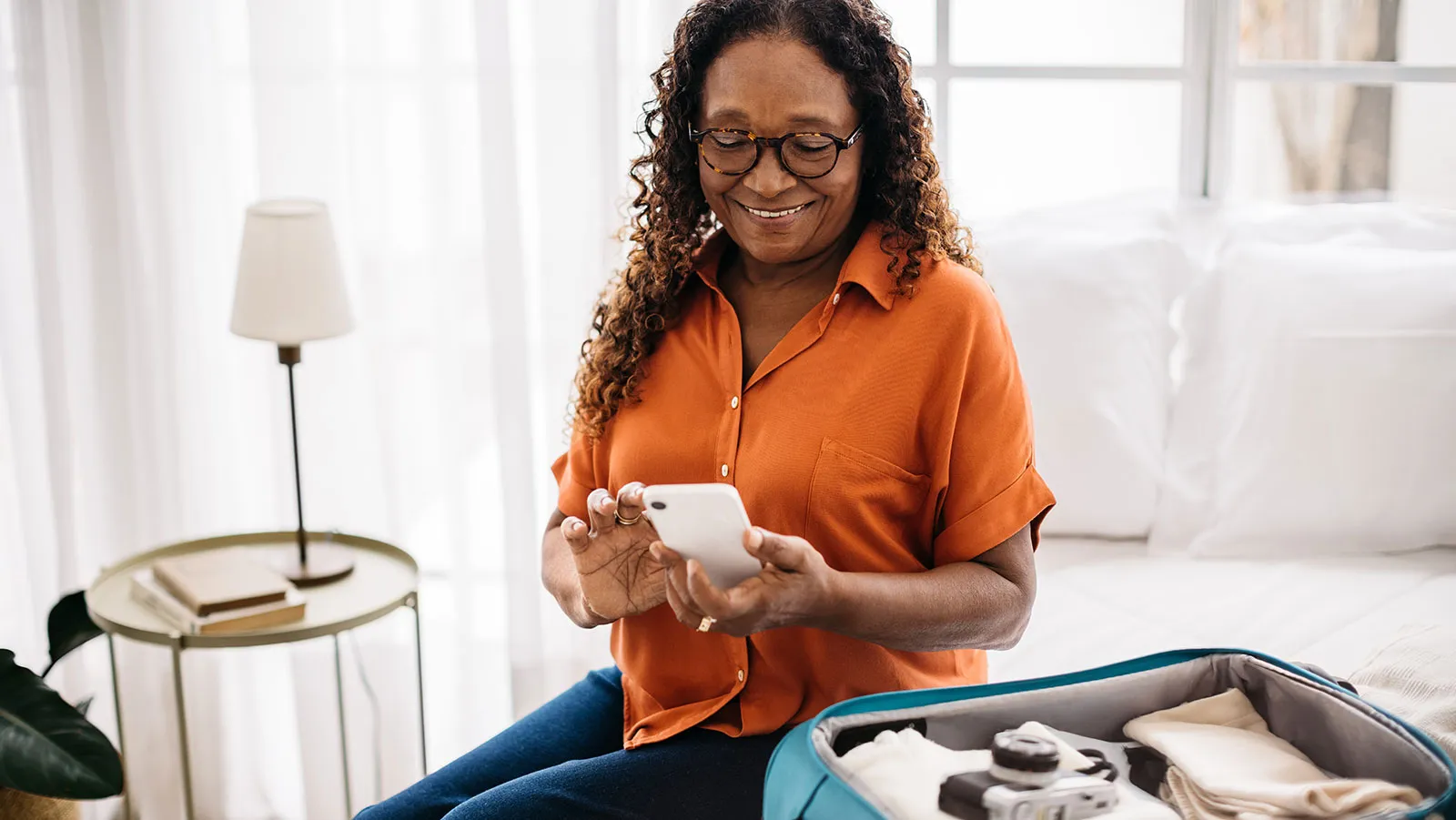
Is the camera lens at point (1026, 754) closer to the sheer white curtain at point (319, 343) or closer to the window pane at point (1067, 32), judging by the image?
A: the sheer white curtain at point (319, 343)

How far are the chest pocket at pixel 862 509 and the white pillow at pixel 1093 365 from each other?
31.6 inches

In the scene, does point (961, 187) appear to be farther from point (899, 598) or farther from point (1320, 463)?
point (899, 598)

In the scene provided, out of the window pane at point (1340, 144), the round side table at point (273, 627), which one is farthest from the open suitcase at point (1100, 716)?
the window pane at point (1340, 144)

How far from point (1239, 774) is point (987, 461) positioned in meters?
0.40

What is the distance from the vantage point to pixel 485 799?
127cm

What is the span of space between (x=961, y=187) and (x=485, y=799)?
1.52 meters

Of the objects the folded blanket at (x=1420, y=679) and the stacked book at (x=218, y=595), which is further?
the stacked book at (x=218, y=595)

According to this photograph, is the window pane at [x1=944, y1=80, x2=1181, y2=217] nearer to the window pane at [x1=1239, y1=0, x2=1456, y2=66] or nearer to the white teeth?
the window pane at [x1=1239, y1=0, x2=1456, y2=66]

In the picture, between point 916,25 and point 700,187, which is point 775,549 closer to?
point 700,187

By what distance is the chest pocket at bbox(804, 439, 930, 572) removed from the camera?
123cm

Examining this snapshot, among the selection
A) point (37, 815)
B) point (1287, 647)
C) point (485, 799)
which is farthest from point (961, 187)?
point (37, 815)

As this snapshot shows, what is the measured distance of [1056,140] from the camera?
2.35 meters

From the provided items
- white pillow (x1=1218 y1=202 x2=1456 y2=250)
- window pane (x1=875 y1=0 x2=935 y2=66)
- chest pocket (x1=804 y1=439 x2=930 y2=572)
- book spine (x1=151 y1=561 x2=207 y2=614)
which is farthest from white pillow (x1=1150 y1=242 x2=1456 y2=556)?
book spine (x1=151 y1=561 x2=207 y2=614)

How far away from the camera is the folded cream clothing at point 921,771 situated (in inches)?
33.7
